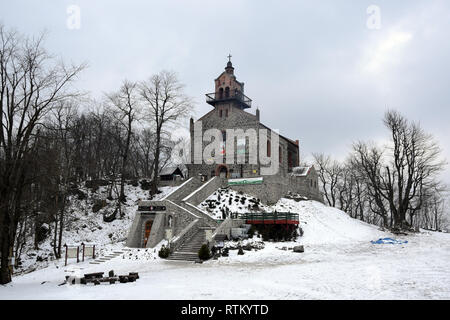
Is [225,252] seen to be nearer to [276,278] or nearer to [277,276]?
[277,276]

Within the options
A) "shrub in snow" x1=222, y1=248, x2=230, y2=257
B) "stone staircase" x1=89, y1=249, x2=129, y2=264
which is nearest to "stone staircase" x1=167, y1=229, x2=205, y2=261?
"shrub in snow" x1=222, y1=248, x2=230, y2=257

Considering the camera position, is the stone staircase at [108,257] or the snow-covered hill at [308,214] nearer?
the stone staircase at [108,257]

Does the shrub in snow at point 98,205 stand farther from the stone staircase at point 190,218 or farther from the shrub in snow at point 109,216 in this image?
the stone staircase at point 190,218

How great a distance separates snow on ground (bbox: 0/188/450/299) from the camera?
1120 cm

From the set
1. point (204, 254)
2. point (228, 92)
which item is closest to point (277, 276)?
point (204, 254)

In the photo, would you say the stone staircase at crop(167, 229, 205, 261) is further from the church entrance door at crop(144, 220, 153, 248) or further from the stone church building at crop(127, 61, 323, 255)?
the church entrance door at crop(144, 220, 153, 248)

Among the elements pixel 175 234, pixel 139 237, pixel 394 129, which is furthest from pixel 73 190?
pixel 394 129

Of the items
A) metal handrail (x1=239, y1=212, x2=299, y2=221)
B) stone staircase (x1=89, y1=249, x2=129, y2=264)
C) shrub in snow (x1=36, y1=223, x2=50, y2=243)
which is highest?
metal handrail (x1=239, y1=212, x2=299, y2=221)

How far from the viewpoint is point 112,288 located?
12.8m

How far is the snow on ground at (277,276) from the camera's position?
11.2 m

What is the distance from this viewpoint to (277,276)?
48.4 ft

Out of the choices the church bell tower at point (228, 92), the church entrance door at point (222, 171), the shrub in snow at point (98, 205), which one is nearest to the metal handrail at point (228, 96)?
the church bell tower at point (228, 92)

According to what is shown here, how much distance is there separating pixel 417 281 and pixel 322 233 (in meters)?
17.2
